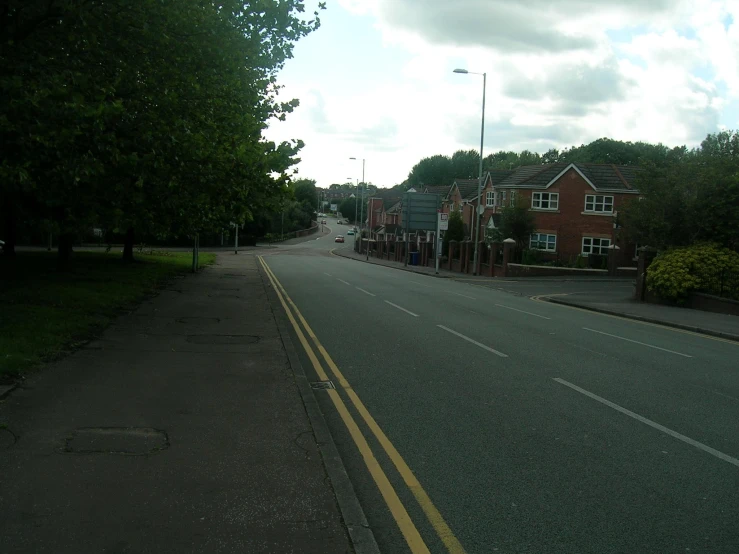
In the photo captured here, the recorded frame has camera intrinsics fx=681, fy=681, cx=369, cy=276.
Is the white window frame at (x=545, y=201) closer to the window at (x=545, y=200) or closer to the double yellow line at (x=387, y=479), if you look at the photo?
the window at (x=545, y=200)

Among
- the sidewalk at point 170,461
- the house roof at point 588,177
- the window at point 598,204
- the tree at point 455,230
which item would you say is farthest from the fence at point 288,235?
the sidewalk at point 170,461

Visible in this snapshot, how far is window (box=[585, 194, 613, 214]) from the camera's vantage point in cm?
5484

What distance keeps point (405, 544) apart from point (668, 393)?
20.5 feet

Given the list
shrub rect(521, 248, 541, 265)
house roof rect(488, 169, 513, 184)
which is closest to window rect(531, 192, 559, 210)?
house roof rect(488, 169, 513, 184)

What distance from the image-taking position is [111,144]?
11.6m

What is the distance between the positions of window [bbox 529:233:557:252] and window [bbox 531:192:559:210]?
2290 millimetres

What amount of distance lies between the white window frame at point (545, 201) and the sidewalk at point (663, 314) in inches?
1087

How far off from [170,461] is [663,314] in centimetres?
1975

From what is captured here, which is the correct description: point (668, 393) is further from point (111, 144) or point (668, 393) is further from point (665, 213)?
point (665, 213)

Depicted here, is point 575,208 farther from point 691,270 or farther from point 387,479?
point 387,479

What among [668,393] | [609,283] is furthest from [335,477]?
[609,283]

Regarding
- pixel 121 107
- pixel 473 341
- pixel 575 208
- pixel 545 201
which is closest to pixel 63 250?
pixel 121 107

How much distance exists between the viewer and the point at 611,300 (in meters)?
27.2

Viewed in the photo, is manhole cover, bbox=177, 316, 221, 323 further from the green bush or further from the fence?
the fence
